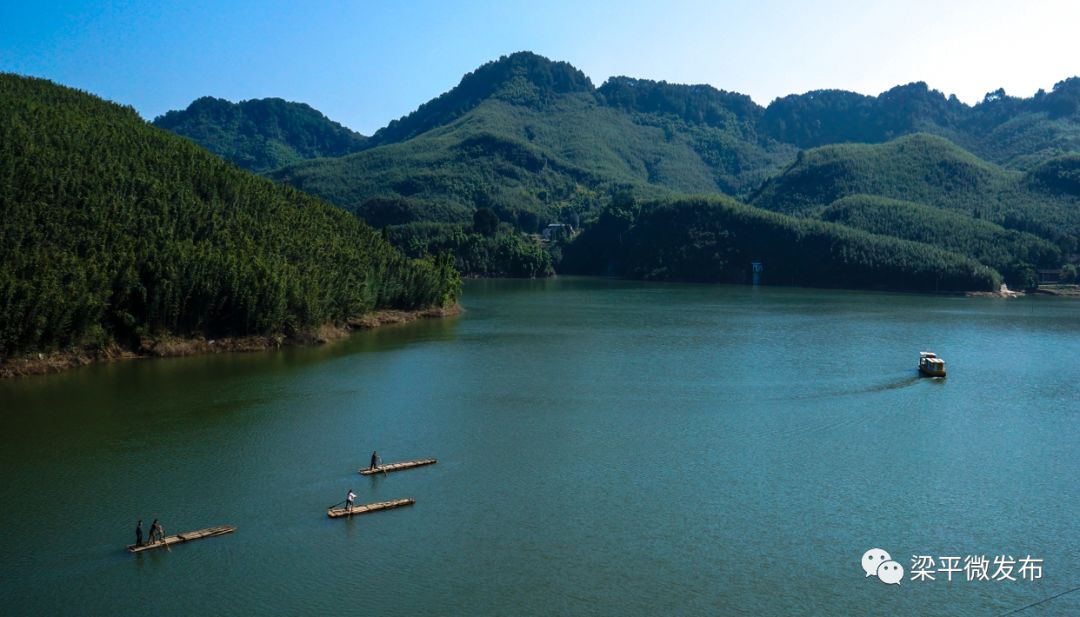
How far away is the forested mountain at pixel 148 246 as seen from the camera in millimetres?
54750

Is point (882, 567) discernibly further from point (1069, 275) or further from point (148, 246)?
point (1069, 275)

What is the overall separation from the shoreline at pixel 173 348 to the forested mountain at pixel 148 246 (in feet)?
2.14

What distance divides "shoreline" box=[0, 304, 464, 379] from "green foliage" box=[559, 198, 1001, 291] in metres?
98.5

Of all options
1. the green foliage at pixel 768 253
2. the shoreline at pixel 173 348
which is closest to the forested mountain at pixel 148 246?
the shoreline at pixel 173 348

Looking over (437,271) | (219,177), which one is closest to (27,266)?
(219,177)

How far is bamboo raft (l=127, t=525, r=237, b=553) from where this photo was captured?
26484 millimetres

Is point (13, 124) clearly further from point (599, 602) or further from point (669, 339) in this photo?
point (599, 602)

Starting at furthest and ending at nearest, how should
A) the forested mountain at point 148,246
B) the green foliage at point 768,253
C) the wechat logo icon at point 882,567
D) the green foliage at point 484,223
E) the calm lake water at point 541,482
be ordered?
the green foliage at point 484,223, the green foliage at point 768,253, the forested mountain at point 148,246, the wechat logo icon at point 882,567, the calm lake water at point 541,482

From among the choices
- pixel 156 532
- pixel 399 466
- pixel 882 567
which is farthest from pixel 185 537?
pixel 882 567

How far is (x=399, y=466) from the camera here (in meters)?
34.7

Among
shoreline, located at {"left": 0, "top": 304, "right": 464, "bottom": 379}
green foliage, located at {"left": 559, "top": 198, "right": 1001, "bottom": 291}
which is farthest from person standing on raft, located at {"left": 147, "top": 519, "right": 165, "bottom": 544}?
green foliage, located at {"left": 559, "top": 198, "right": 1001, "bottom": 291}

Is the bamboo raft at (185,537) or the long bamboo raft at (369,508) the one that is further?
the long bamboo raft at (369,508)

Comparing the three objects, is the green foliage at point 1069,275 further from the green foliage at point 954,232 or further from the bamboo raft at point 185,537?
the bamboo raft at point 185,537

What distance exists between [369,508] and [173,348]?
117 ft
